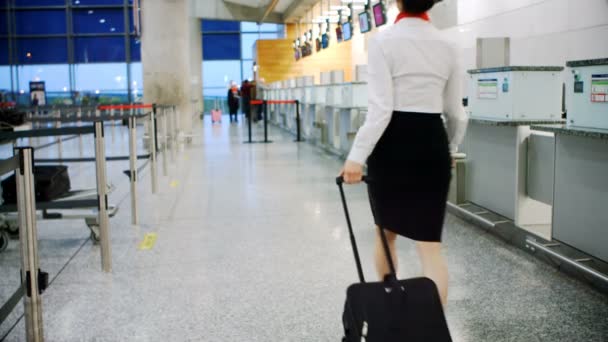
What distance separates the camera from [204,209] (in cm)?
679

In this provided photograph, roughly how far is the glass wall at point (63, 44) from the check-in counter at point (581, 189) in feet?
89.3

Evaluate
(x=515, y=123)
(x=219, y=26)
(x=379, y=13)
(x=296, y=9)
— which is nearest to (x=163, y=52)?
(x=379, y=13)

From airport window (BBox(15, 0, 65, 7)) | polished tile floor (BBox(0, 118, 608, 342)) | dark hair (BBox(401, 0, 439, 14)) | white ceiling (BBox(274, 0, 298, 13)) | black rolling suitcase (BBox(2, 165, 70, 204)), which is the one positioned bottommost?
polished tile floor (BBox(0, 118, 608, 342))

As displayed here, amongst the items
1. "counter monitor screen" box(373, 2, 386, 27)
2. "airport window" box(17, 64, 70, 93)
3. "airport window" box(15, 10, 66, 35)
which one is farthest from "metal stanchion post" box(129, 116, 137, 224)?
"airport window" box(15, 10, 66, 35)

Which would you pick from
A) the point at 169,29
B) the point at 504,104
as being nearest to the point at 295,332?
the point at 504,104

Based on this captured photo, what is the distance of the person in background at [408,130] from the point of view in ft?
8.26

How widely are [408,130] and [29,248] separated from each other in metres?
1.81

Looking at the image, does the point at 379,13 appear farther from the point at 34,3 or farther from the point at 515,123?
the point at 34,3

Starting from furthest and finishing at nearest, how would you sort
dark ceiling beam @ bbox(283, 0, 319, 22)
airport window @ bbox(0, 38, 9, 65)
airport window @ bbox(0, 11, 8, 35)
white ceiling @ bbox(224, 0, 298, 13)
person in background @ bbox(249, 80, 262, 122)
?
1. airport window @ bbox(0, 38, 9, 65)
2. airport window @ bbox(0, 11, 8, 35)
3. white ceiling @ bbox(224, 0, 298, 13)
4. person in background @ bbox(249, 80, 262, 122)
5. dark ceiling beam @ bbox(283, 0, 319, 22)

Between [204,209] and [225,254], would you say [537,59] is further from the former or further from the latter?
[225,254]

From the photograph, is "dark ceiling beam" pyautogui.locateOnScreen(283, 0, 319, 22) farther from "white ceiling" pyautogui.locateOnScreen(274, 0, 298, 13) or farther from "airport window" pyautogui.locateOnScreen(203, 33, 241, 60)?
"airport window" pyautogui.locateOnScreen(203, 33, 241, 60)

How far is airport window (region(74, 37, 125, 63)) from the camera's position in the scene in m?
29.7

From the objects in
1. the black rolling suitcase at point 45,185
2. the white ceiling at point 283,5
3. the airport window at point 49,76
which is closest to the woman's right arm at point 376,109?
the black rolling suitcase at point 45,185

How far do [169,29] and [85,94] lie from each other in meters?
17.3
